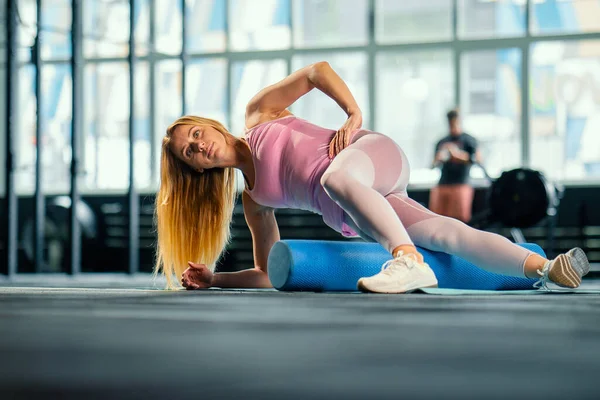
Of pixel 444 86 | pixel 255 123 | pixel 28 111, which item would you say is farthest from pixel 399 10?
pixel 255 123

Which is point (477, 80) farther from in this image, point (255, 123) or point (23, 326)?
point (23, 326)

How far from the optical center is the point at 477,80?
8289 mm

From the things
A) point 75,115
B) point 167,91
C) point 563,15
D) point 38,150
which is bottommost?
point 38,150

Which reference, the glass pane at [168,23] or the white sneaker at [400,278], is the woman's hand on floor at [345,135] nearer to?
the white sneaker at [400,278]

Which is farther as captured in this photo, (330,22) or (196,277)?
(330,22)

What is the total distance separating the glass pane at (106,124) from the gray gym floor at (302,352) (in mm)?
7410

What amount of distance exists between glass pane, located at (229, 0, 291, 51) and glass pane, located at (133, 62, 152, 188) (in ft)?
2.81

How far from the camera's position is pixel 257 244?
2.95m

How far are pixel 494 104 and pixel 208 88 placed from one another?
256cm

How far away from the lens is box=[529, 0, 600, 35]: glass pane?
316 inches

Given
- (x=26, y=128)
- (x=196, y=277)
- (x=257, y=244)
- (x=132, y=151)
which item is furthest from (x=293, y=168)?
(x=26, y=128)

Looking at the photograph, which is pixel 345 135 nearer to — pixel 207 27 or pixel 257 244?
pixel 257 244

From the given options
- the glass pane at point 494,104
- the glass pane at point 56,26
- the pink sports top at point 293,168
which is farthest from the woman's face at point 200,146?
the glass pane at point 56,26

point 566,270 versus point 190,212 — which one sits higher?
point 190,212
